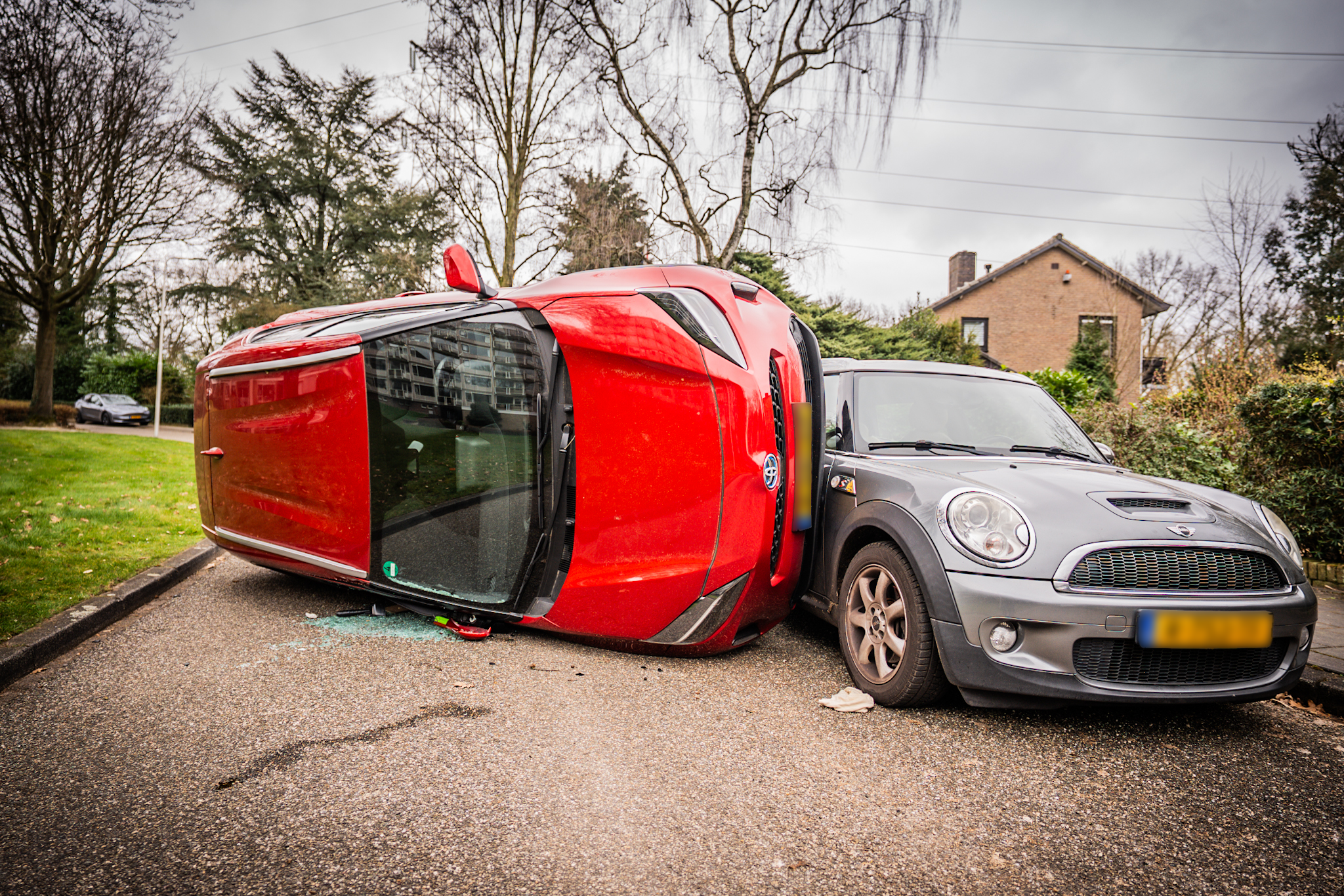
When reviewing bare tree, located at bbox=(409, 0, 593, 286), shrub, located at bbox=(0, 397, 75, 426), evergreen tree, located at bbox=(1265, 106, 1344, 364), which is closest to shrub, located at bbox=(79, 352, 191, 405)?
shrub, located at bbox=(0, 397, 75, 426)

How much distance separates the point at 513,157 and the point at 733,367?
A: 12781 millimetres

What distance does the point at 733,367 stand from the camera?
318 centimetres

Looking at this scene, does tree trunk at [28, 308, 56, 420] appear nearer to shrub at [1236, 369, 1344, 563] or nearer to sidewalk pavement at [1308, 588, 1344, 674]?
shrub at [1236, 369, 1344, 563]

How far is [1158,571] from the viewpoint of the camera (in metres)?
2.63

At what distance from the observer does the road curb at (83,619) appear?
10.6 ft

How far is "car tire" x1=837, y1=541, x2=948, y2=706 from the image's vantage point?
2912 mm

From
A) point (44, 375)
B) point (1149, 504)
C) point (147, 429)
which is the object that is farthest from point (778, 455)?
point (147, 429)

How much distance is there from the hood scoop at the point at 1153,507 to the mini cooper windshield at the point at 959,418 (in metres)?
0.77

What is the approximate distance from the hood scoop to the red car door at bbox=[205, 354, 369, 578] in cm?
346

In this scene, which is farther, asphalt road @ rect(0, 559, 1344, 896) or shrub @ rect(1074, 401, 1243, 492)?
shrub @ rect(1074, 401, 1243, 492)

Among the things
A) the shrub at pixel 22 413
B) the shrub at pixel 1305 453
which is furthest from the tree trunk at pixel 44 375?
the shrub at pixel 1305 453

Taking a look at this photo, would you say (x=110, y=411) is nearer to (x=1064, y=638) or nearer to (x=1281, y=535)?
(x=1064, y=638)

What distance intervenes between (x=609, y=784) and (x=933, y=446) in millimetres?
2313

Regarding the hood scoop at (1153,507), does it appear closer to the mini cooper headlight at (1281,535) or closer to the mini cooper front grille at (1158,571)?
the mini cooper front grille at (1158,571)
